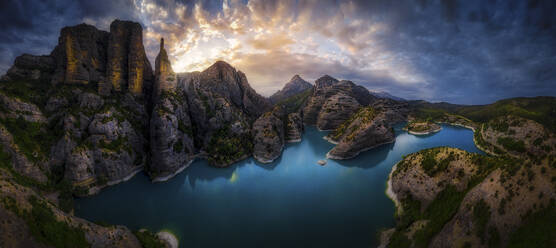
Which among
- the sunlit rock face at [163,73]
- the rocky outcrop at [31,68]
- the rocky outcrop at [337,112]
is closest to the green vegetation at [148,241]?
the sunlit rock face at [163,73]

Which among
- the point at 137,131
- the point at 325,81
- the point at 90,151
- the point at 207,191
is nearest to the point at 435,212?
the point at 207,191

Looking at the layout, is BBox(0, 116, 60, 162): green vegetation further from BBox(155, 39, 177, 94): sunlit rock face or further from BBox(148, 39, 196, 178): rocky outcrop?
BBox(155, 39, 177, 94): sunlit rock face

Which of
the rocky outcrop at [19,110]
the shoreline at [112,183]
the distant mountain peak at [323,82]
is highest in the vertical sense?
the distant mountain peak at [323,82]

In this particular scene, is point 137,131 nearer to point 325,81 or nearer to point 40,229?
A: point 40,229

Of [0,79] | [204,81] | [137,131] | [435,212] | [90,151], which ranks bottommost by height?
[435,212]

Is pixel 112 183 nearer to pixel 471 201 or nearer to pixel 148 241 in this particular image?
pixel 148 241

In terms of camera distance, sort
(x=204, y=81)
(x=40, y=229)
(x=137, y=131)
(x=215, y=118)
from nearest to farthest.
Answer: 1. (x=40, y=229)
2. (x=137, y=131)
3. (x=215, y=118)
4. (x=204, y=81)

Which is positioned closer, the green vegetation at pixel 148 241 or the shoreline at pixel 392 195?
the green vegetation at pixel 148 241

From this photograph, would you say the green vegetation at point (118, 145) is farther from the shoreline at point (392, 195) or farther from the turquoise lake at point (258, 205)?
the shoreline at point (392, 195)
